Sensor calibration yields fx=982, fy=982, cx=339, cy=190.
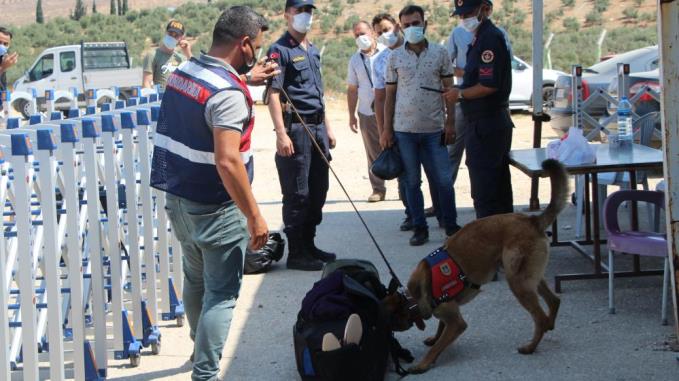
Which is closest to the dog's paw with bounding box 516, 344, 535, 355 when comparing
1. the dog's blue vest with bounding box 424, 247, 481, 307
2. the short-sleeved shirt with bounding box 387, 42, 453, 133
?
the dog's blue vest with bounding box 424, 247, 481, 307

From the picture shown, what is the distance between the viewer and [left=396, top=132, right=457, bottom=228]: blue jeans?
824 cm

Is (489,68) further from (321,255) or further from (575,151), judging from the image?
(321,255)

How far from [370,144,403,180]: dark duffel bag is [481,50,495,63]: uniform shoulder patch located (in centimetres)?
167

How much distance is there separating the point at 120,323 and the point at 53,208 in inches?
48.7

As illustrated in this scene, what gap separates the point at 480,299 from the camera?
6684mm

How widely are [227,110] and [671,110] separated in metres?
1.96

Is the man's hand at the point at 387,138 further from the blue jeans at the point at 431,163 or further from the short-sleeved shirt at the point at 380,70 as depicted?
the short-sleeved shirt at the point at 380,70

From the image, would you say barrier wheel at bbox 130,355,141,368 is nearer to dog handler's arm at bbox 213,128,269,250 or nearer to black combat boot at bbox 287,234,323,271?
dog handler's arm at bbox 213,128,269,250

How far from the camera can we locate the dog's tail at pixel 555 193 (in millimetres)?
5508

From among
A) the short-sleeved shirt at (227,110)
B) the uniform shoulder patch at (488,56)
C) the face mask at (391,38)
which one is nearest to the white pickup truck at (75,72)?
the face mask at (391,38)

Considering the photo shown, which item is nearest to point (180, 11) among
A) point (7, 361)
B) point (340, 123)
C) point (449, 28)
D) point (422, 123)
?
point (449, 28)

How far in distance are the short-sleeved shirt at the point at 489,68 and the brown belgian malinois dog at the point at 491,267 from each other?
4.87ft

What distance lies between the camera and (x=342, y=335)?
491 cm

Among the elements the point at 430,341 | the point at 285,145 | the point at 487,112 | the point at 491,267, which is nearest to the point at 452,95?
the point at 487,112
